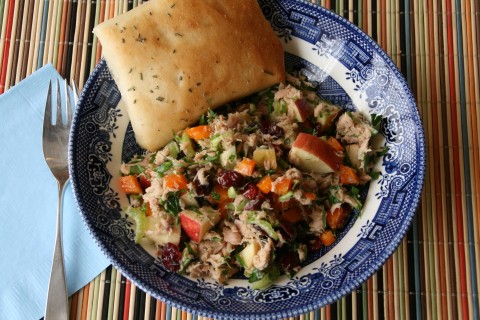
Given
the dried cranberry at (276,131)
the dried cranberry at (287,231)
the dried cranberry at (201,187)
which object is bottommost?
the dried cranberry at (287,231)

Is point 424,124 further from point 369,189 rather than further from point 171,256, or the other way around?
point 171,256

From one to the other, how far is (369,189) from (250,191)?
70cm

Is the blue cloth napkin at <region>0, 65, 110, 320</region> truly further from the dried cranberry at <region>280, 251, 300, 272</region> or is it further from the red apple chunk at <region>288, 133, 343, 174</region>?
the red apple chunk at <region>288, 133, 343, 174</region>

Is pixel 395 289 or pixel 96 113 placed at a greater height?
pixel 96 113

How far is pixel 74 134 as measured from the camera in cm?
273

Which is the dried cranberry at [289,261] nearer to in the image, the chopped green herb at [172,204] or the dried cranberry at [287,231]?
the dried cranberry at [287,231]

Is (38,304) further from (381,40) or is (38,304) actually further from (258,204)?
(381,40)

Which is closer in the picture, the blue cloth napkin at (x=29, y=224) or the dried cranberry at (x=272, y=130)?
the dried cranberry at (x=272, y=130)

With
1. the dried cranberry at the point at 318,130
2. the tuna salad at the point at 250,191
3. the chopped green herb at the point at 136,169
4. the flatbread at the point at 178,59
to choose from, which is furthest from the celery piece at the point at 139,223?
the dried cranberry at the point at 318,130

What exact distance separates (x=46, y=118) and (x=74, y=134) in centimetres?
39

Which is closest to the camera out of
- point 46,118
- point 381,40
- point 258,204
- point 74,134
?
point 258,204

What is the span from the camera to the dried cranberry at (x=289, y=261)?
2.55 metres

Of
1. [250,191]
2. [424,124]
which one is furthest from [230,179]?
[424,124]

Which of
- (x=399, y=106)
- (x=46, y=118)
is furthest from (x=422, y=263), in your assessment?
(x=46, y=118)
